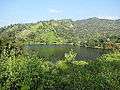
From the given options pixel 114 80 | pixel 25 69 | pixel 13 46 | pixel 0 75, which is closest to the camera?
pixel 0 75

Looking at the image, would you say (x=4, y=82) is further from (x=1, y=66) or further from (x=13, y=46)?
(x=13, y=46)

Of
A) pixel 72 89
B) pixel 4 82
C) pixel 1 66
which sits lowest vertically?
pixel 72 89

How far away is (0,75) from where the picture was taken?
44.2 metres

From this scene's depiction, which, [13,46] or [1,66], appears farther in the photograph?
[13,46]

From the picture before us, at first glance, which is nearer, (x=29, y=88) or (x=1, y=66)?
(x=1, y=66)

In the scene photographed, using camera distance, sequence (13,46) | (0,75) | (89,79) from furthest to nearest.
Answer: (13,46)
(89,79)
(0,75)

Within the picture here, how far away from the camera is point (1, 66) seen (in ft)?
146

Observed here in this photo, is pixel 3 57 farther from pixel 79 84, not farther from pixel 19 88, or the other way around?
pixel 79 84

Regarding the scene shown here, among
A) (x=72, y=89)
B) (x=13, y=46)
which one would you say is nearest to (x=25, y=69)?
(x=72, y=89)

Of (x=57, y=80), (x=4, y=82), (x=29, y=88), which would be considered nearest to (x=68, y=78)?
(x=57, y=80)

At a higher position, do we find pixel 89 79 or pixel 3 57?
pixel 3 57

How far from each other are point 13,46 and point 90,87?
192 ft

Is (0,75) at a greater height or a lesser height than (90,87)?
greater

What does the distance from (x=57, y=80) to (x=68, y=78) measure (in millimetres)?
2588
